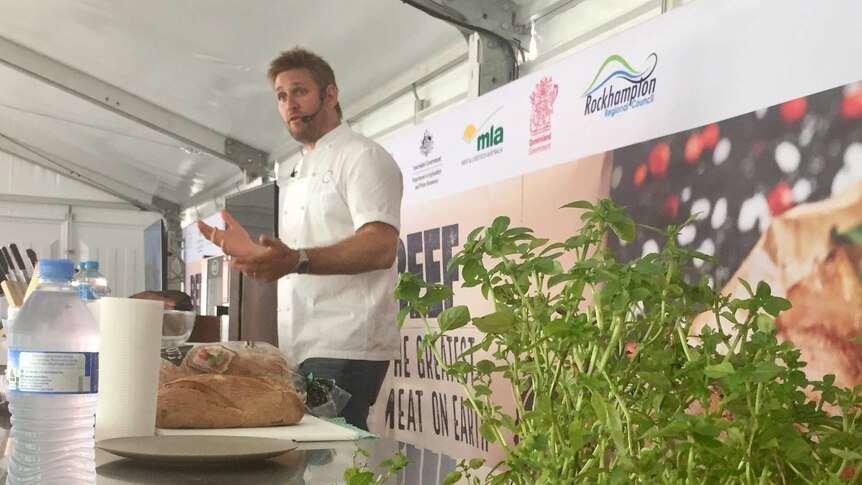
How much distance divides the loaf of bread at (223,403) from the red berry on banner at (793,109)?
3.60 feet

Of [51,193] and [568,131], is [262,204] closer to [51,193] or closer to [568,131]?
[568,131]

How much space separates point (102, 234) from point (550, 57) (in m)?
6.45

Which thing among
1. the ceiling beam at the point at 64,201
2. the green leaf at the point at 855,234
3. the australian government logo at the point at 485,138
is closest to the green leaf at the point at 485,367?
the green leaf at the point at 855,234

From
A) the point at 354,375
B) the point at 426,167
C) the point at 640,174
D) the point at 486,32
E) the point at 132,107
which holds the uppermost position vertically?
the point at 132,107

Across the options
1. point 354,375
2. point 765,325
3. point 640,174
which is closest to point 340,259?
point 354,375

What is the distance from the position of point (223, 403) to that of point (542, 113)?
4.84ft

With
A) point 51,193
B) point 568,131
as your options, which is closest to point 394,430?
point 568,131

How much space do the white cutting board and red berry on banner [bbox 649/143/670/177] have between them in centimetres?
109

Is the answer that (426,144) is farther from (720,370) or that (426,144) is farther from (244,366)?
(720,370)

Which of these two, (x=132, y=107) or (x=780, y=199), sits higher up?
(x=132, y=107)

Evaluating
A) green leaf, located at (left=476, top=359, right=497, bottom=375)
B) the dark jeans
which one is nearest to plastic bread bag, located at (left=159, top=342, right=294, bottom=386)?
the dark jeans

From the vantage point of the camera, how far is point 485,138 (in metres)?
2.46

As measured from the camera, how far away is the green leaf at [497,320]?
0.45m

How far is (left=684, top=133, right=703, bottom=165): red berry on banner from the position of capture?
1.67 meters
